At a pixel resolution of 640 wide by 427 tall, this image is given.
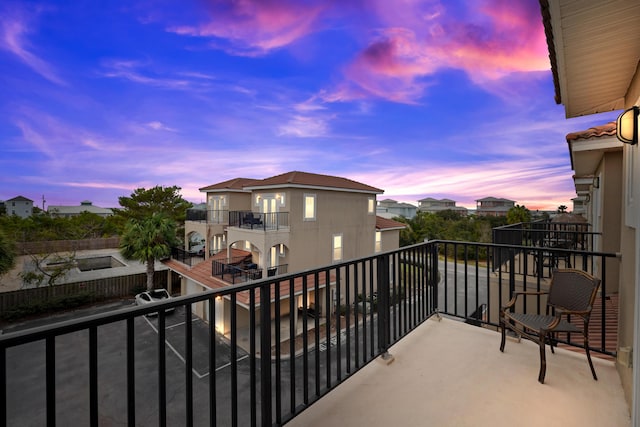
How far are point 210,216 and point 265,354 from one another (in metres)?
17.0

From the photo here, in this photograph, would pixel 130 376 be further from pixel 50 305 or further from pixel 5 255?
pixel 50 305

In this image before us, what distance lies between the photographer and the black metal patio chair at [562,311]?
2.14m

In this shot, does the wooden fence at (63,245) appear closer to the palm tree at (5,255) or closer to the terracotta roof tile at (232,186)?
the palm tree at (5,255)

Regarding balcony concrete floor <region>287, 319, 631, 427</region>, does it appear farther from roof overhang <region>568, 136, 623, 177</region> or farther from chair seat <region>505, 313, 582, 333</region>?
roof overhang <region>568, 136, 623, 177</region>

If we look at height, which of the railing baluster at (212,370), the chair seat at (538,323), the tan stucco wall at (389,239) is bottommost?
the tan stucco wall at (389,239)

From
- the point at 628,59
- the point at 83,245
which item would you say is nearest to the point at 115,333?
the point at 628,59

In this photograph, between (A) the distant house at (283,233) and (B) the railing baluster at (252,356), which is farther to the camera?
(A) the distant house at (283,233)

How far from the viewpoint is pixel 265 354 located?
151cm

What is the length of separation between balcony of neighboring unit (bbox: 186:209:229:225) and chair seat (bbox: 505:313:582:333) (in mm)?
16024

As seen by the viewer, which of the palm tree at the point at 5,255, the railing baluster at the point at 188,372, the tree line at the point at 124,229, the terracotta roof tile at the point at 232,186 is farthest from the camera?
the terracotta roof tile at the point at 232,186

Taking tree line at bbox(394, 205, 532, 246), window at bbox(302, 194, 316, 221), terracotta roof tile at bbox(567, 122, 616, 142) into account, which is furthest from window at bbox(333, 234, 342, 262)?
tree line at bbox(394, 205, 532, 246)

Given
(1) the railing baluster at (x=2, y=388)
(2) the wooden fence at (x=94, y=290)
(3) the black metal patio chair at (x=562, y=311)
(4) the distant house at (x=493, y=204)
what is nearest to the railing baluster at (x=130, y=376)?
(1) the railing baluster at (x=2, y=388)

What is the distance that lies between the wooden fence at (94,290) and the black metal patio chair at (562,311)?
18236mm

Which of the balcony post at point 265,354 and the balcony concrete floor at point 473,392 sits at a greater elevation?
the balcony post at point 265,354
